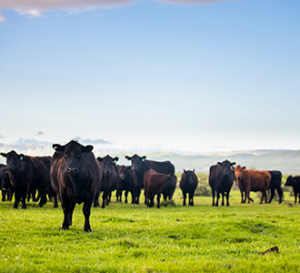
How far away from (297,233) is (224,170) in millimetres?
13924

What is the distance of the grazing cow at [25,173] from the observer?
60.9ft

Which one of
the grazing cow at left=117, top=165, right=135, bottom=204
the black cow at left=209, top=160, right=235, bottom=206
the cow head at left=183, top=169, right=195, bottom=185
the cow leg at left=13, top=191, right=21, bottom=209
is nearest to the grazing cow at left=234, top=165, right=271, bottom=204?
the black cow at left=209, top=160, right=235, bottom=206

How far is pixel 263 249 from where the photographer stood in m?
8.71

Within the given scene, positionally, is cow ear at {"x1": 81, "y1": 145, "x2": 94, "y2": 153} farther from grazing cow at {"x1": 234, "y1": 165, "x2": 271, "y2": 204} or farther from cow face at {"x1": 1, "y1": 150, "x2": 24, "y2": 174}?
grazing cow at {"x1": 234, "y1": 165, "x2": 271, "y2": 204}

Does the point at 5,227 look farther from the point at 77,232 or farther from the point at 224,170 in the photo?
the point at 224,170

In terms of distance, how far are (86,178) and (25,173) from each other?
9.66 m

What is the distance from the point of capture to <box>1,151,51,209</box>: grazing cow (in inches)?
731

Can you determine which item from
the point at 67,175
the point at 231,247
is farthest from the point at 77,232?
the point at 231,247

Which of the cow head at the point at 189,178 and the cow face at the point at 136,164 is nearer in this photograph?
the cow head at the point at 189,178

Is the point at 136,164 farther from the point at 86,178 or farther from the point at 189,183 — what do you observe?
the point at 86,178

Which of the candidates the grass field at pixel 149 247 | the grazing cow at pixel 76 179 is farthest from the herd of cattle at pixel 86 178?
the grass field at pixel 149 247

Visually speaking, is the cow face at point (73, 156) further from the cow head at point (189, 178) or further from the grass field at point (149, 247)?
the cow head at point (189, 178)

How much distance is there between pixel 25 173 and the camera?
19.1 meters

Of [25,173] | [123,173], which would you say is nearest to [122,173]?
[123,173]
